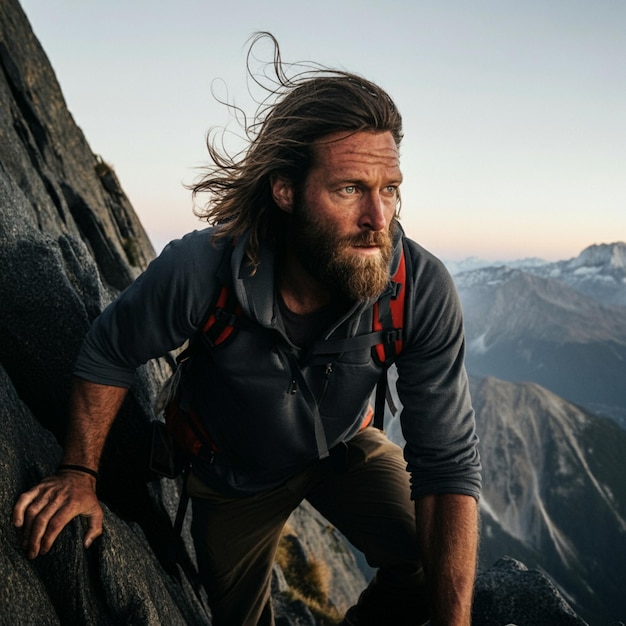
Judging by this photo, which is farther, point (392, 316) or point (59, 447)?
point (59, 447)

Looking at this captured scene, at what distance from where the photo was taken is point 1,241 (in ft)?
18.6

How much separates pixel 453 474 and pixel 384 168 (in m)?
3.00

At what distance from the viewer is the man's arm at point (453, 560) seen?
475 cm

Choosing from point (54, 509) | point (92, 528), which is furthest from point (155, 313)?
point (92, 528)

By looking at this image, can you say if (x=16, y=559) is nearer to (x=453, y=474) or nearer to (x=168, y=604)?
(x=168, y=604)

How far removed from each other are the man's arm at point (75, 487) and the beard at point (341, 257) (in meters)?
2.26

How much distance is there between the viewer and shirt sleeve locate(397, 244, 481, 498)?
5.01 meters

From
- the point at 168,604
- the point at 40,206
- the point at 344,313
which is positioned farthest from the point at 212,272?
the point at 40,206

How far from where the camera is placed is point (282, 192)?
5.45 meters

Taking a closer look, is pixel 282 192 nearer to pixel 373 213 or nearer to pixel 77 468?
pixel 373 213

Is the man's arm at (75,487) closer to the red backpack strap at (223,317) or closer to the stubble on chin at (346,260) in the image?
the red backpack strap at (223,317)

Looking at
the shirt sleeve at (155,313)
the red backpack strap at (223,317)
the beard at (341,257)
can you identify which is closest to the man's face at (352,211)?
the beard at (341,257)

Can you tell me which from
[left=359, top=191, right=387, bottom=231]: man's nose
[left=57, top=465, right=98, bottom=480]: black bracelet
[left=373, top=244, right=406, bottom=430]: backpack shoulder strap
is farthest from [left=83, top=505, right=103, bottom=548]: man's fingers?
[left=359, top=191, right=387, bottom=231]: man's nose

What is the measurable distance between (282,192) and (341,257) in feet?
3.41
